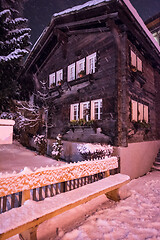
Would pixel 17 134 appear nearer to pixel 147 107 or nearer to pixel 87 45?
pixel 87 45

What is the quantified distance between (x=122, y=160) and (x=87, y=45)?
745 cm

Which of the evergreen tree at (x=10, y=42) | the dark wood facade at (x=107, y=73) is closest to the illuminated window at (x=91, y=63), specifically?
the dark wood facade at (x=107, y=73)

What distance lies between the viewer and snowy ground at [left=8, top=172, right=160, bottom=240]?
119 inches

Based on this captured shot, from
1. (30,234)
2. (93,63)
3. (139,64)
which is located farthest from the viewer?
(139,64)

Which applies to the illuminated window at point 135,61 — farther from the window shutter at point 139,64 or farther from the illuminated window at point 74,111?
the illuminated window at point 74,111

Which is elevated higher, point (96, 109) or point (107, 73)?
point (107, 73)

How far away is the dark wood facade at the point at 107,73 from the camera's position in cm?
743

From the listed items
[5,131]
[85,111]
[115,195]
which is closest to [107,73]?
[85,111]

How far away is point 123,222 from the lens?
350cm

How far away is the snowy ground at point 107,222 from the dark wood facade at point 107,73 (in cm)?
315

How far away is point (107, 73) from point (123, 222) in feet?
22.1

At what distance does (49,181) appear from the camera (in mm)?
3498

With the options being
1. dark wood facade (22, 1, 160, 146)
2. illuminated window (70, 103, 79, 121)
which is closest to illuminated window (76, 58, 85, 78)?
dark wood facade (22, 1, 160, 146)

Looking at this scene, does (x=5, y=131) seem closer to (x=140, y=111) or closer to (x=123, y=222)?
(x=123, y=222)
